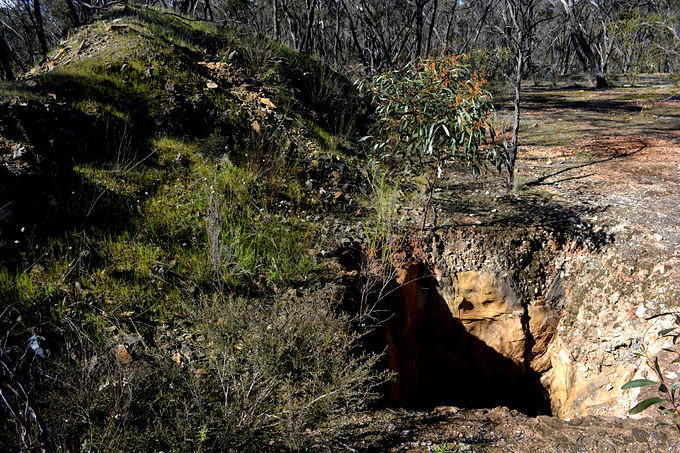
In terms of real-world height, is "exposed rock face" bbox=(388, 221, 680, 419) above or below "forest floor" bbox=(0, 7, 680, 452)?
below

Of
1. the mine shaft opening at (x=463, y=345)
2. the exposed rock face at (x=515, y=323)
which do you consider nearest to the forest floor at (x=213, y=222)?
the exposed rock face at (x=515, y=323)

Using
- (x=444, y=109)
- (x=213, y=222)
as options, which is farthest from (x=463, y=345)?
(x=213, y=222)

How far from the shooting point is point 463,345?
14.3 feet

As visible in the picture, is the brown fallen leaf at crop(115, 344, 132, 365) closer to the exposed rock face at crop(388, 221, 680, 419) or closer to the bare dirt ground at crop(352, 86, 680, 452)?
the bare dirt ground at crop(352, 86, 680, 452)

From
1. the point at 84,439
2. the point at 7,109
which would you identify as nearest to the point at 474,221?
the point at 84,439

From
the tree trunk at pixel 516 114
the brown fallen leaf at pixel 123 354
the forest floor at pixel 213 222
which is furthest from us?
the tree trunk at pixel 516 114

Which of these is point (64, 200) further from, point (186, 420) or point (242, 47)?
point (242, 47)

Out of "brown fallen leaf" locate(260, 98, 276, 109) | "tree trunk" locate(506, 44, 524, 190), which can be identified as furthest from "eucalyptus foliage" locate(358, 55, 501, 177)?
"brown fallen leaf" locate(260, 98, 276, 109)

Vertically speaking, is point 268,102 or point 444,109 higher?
point 268,102

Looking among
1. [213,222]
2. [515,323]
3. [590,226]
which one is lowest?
[515,323]

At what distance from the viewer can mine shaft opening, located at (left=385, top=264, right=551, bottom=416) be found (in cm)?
390

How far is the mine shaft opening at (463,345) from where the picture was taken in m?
3.90

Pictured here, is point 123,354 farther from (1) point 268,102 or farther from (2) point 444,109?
(1) point 268,102

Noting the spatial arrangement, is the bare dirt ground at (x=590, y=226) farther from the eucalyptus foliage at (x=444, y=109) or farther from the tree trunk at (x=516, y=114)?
the eucalyptus foliage at (x=444, y=109)
